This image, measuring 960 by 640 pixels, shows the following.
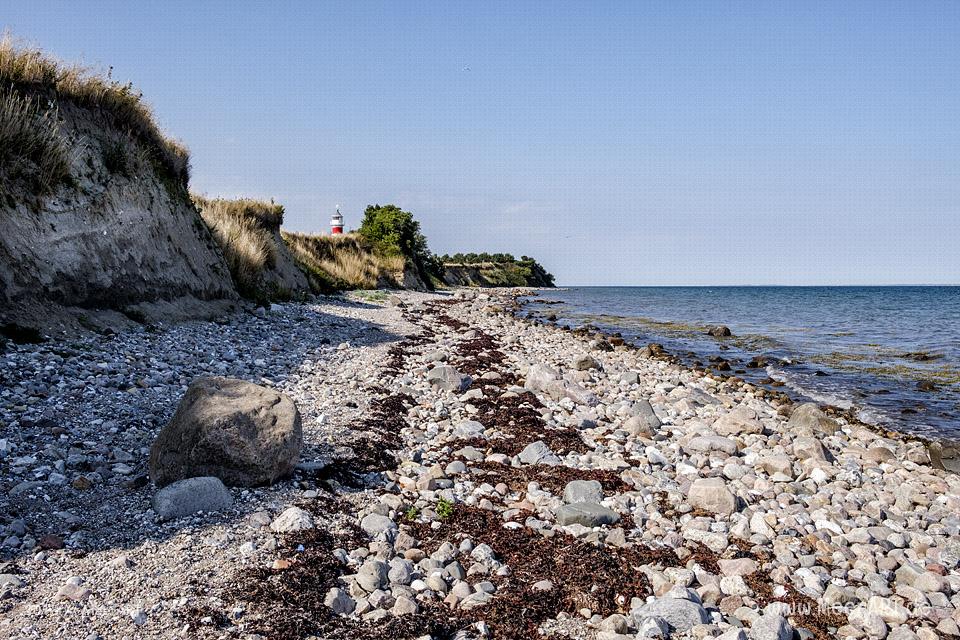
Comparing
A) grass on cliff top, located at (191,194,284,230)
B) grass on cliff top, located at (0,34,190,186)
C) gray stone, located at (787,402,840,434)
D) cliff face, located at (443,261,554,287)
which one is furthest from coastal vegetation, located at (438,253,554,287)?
gray stone, located at (787,402,840,434)

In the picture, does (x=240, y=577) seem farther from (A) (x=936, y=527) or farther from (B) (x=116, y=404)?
(A) (x=936, y=527)

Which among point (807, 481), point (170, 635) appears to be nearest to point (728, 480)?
point (807, 481)

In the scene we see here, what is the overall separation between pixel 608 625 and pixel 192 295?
549 inches

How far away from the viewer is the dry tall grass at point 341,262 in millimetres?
33781

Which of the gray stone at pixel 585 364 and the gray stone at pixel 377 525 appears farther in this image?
the gray stone at pixel 585 364

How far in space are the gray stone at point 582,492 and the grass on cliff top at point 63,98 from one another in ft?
38.1

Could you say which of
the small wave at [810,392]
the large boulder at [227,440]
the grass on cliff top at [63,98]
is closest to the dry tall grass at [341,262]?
the grass on cliff top at [63,98]

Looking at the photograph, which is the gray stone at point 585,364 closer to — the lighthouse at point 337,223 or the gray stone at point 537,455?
the gray stone at point 537,455

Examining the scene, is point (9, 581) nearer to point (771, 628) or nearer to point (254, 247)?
point (771, 628)

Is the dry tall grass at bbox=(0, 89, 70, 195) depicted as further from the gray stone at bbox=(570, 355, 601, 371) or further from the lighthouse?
the lighthouse

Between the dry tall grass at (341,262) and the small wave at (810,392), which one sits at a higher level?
the dry tall grass at (341,262)

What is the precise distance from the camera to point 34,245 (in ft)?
34.2

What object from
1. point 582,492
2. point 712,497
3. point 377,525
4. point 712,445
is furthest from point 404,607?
point 712,445

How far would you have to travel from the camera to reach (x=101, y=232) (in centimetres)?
1224
